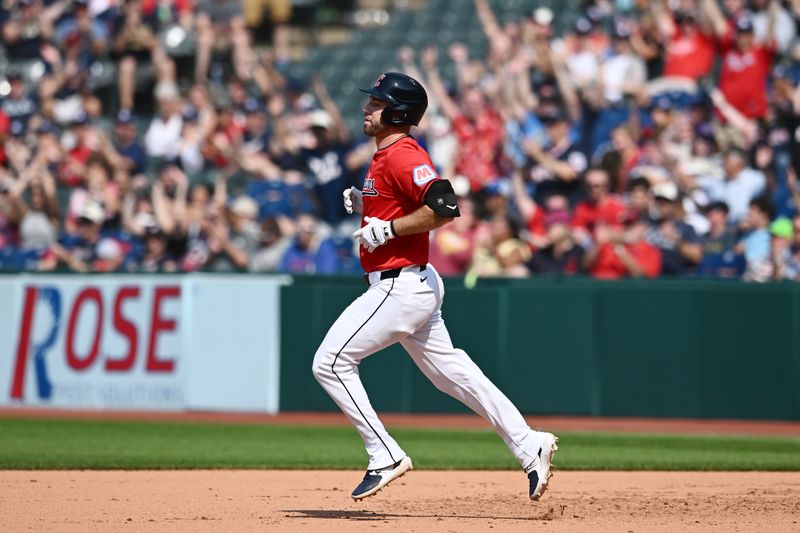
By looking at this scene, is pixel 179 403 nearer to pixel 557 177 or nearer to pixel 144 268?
pixel 144 268

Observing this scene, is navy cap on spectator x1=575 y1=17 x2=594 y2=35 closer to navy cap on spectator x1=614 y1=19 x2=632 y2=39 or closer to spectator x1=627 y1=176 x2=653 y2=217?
navy cap on spectator x1=614 y1=19 x2=632 y2=39

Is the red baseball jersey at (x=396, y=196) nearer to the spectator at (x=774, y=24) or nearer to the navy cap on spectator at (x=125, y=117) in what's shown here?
the spectator at (x=774, y=24)

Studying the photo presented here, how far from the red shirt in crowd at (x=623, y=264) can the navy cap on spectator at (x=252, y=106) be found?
242 inches

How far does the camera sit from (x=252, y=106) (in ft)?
59.3

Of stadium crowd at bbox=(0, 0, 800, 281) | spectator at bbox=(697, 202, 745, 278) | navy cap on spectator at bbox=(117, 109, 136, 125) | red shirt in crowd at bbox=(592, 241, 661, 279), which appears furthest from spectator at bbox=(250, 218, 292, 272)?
navy cap on spectator at bbox=(117, 109, 136, 125)

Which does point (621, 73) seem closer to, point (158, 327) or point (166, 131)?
point (158, 327)

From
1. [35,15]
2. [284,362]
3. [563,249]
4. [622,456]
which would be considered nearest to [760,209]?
[563,249]

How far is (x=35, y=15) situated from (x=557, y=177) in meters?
10.8

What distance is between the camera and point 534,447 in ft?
23.3

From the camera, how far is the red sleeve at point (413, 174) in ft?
22.6

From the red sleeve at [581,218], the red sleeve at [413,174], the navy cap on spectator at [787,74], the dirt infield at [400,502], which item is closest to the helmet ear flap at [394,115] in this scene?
the red sleeve at [413,174]

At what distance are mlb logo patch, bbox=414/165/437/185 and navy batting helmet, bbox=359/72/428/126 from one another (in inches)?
13.9

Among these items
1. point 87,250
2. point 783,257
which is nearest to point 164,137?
point 87,250

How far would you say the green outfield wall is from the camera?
1292 centimetres
